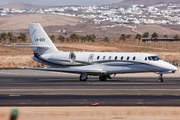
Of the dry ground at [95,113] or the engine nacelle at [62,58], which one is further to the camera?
the engine nacelle at [62,58]

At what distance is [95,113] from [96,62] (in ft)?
59.9

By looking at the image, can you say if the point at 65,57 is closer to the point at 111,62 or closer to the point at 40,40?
the point at 40,40

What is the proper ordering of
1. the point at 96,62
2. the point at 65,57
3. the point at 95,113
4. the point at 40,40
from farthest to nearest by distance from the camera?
the point at 40,40, the point at 65,57, the point at 96,62, the point at 95,113

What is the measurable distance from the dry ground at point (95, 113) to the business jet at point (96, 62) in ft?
48.6

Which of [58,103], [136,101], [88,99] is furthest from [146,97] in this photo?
[58,103]

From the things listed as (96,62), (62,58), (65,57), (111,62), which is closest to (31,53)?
(62,58)

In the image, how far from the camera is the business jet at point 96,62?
105 ft

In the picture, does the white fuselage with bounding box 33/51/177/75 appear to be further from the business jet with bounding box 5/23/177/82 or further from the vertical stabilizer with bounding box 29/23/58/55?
the vertical stabilizer with bounding box 29/23/58/55

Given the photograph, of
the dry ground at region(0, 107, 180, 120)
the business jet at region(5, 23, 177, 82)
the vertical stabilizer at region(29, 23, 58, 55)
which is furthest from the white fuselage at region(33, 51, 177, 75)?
the dry ground at region(0, 107, 180, 120)

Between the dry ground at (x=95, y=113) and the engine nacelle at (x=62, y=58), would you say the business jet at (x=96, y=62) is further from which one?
the dry ground at (x=95, y=113)

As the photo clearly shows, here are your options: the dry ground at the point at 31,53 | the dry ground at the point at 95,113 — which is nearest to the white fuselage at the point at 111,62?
the dry ground at the point at 95,113

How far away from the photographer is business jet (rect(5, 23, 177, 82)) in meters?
32.1

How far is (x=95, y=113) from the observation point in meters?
16.2

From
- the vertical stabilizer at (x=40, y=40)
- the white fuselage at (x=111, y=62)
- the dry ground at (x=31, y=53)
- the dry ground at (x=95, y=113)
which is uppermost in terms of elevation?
the vertical stabilizer at (x=40, y=40)
